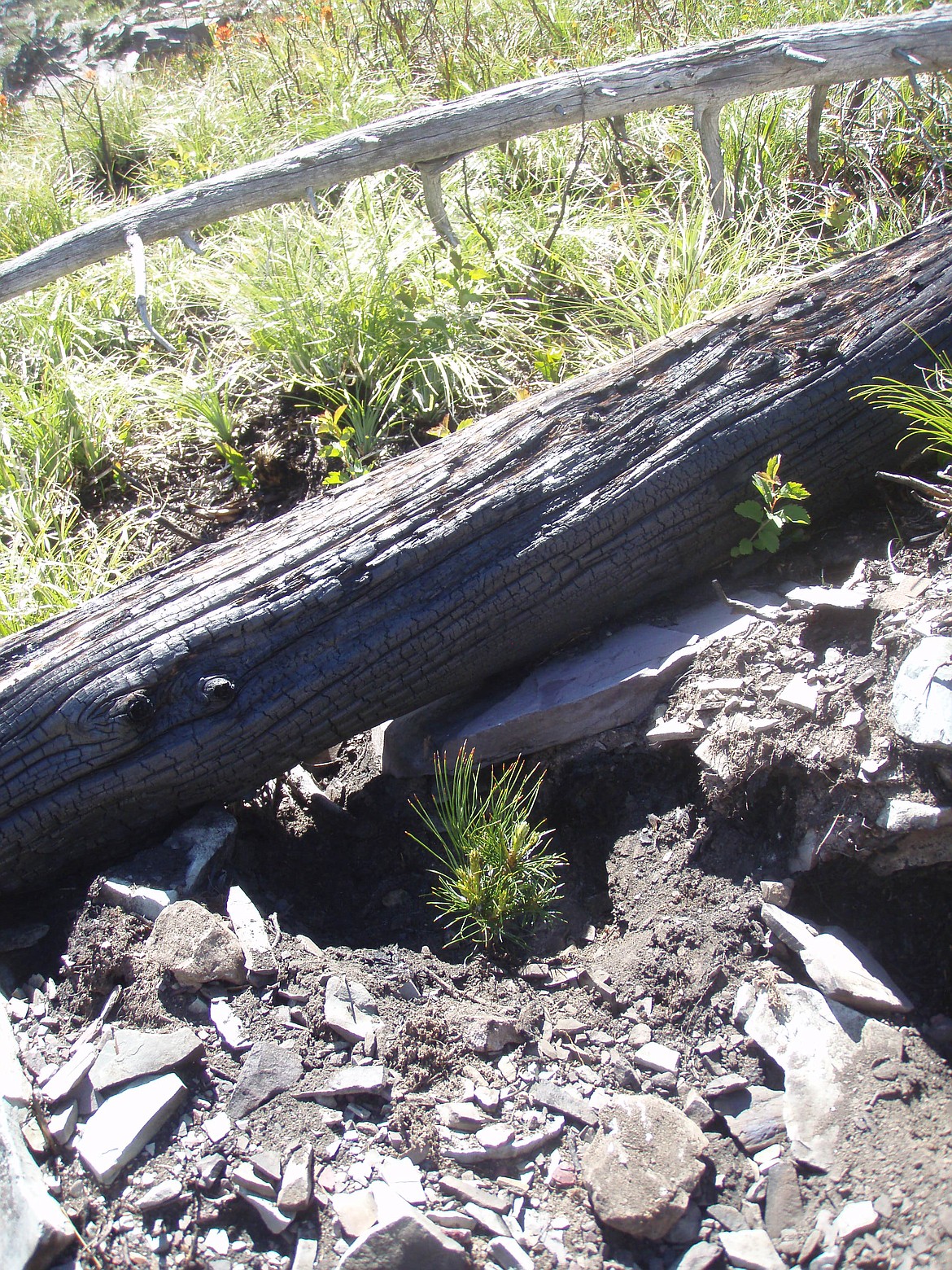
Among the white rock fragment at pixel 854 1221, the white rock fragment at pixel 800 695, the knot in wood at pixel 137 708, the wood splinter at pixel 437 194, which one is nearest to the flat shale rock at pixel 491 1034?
the white rock fragment at pixel 854 1221

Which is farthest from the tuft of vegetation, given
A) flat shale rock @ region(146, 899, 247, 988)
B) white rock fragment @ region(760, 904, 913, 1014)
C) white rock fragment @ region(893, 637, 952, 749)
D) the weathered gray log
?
the weathered gray log

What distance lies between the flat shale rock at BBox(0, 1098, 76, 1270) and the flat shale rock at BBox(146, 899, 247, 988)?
43 cm

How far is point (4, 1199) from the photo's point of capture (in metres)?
1.60

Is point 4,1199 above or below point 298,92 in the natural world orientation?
below

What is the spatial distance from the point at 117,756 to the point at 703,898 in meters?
1.62

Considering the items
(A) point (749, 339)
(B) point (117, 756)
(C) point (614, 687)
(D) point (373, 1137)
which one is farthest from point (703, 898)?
(A) point (749, 339)

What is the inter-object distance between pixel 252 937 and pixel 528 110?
14.2 feet

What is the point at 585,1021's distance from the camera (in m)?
1.99

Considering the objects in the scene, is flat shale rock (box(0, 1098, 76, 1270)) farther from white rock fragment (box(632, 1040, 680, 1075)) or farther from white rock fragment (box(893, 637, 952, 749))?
white rock fragment (box(893, 637, 952, 749))

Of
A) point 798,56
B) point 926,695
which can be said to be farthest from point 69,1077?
point 798,56

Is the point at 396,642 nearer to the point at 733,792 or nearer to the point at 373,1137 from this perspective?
the point at 733,792

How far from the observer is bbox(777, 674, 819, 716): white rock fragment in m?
2.21

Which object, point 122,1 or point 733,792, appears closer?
point 733,792

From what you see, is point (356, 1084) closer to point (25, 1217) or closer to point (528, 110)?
point (25, 1217)
